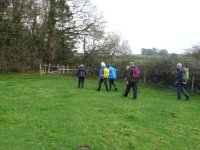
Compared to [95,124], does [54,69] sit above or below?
above

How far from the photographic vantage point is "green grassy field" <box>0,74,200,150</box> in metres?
9.52

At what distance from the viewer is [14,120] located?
456 inches

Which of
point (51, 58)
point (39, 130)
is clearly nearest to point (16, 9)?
point (51, 58)

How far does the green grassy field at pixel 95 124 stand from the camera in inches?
375

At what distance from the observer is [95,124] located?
11.5 metres

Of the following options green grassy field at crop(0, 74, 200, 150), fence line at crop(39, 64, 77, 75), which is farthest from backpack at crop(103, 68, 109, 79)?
fence line at crop(39, 64, 77, 75)

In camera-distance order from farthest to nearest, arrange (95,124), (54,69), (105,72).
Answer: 1. (54,69)
2. (105,72)
3. (95,124)

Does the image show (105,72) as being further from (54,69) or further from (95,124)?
(54,69)

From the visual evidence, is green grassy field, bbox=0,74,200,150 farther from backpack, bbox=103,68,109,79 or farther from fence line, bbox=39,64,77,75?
fence line, bbox=39,64,77,75

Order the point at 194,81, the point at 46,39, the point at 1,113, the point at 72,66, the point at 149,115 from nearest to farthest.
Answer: the point at 1,113 < the point at 149,115 < the point at 194,81 < the point at 46,39 < the point at 72,66

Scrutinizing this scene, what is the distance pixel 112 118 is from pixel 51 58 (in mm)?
28475

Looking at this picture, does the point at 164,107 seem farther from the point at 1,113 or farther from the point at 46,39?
the point at 46,39

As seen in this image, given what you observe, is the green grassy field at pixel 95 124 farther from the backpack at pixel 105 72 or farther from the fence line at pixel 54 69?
the fence line at pixel 54 69

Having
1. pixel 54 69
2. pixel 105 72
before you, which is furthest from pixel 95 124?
pixel 54 69
